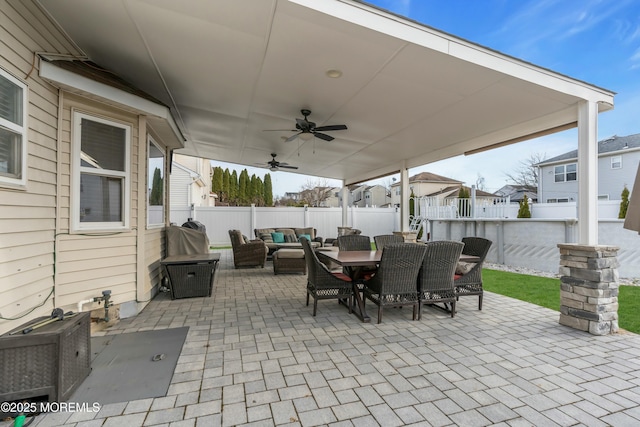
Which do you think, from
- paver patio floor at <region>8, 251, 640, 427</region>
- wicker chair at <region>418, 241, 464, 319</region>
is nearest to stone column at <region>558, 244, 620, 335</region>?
paver patio floor at <region>8, 251, 640, 427</region>

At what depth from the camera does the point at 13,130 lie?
2.53m

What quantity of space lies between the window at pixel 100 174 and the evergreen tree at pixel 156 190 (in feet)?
2.93

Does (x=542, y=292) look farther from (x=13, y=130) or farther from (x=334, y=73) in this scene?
(x=13, y=130)

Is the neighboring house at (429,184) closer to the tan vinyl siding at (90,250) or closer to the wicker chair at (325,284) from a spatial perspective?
the wicker chair at (325,284)

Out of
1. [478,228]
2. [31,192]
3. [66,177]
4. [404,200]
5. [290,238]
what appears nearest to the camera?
[31,192]

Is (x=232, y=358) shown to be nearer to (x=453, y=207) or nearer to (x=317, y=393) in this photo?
(x=317, y=393)

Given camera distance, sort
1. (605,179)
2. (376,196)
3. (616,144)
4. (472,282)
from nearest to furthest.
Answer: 1. (472,282)
2. (605,179)
3. (616,144)
4. (376,196)

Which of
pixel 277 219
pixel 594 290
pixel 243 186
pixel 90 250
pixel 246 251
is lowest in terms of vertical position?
pixel 246 251

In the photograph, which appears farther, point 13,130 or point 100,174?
point 100,174

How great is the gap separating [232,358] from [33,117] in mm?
2898

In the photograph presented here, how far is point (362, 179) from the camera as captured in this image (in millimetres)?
10875

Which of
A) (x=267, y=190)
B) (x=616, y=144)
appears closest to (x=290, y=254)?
(x=267, y=190)

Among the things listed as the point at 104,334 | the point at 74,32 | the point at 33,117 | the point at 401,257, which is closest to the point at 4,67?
the point at 33,117

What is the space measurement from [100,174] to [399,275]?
382 centimetres
